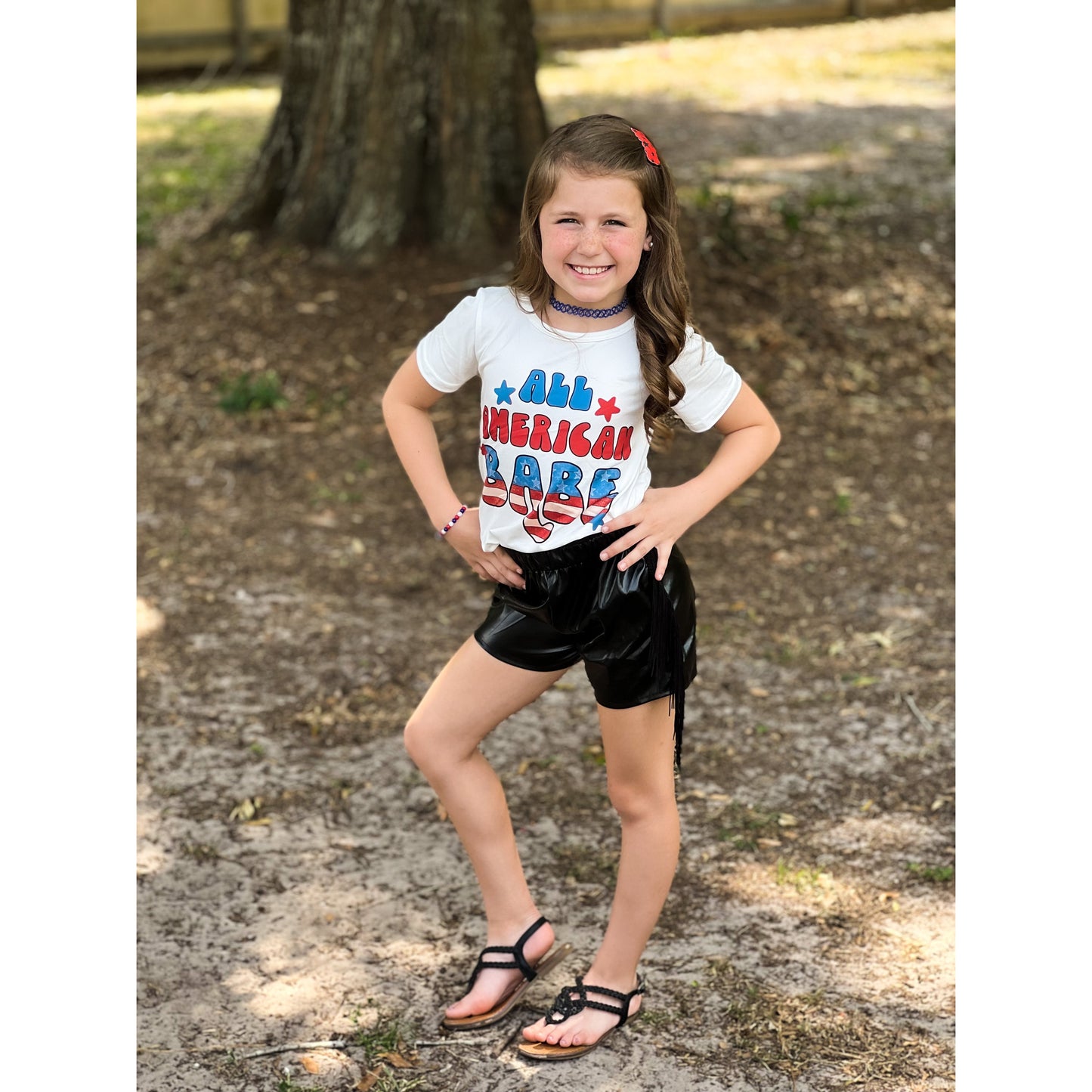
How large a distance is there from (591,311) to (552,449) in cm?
25

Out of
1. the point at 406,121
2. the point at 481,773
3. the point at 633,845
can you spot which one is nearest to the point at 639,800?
the point at 633,845

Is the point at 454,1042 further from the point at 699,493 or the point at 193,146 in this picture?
the point at 193,146

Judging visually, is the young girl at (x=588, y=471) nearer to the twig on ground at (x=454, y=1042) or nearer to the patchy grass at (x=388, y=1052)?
the twig on ground at (x=454, y=1042)

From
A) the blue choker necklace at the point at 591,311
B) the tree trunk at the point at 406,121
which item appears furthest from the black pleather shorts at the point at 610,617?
the tree trunk at the point at 406,121

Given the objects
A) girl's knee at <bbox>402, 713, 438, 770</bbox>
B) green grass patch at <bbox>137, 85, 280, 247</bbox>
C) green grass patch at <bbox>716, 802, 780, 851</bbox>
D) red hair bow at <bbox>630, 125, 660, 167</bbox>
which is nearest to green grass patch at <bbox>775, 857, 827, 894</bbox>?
green grass patch at <bbox>716, 802, 780, 851</bbox>

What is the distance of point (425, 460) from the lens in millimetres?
2592

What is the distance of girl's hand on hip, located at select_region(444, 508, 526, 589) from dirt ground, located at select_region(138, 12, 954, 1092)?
972 millimetres

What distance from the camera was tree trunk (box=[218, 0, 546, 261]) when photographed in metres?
6.39

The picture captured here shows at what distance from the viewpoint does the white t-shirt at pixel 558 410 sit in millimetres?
2381

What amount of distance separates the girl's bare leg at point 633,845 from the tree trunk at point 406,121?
14.5 feet

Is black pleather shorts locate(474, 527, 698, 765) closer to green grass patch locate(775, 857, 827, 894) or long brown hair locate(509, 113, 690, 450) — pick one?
long brown hair locate(509, 113, 690, 450)

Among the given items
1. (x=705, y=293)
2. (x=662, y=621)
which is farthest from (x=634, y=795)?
(x=705, y=293)

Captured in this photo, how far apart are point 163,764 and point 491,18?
4079 mm

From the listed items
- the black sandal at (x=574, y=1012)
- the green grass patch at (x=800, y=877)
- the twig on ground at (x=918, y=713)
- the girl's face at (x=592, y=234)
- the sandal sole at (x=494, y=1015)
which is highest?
the girl's face at (x=592, y=234)
